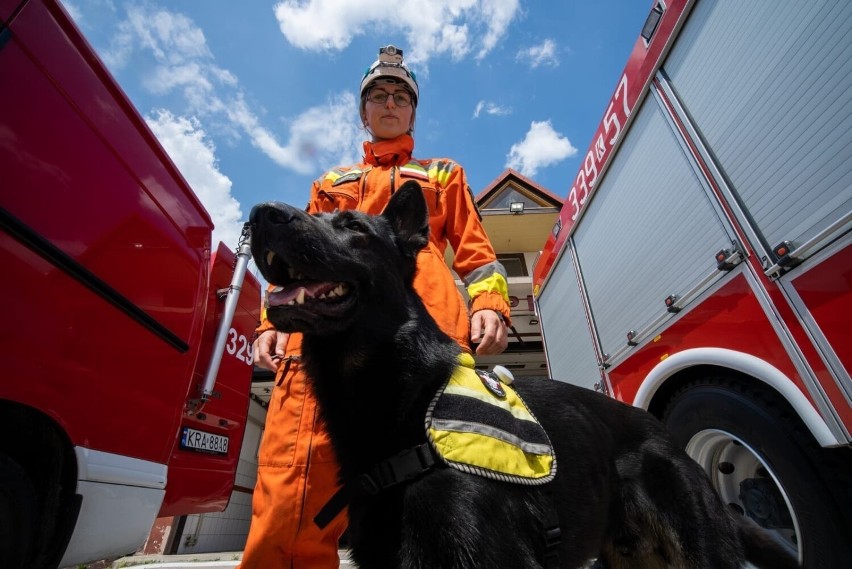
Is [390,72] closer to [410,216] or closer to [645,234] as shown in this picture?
[410,216]

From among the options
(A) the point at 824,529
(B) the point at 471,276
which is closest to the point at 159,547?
(B) the point at 471,276

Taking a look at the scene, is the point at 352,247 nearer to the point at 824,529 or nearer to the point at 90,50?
the point at 90,50

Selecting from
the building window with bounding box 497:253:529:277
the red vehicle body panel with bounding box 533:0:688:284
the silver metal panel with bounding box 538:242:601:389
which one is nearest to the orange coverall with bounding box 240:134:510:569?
the red vehicle body panel with bounding box 533:0:688:284

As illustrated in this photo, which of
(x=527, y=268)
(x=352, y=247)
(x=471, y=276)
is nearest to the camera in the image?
(x=352, y=247)

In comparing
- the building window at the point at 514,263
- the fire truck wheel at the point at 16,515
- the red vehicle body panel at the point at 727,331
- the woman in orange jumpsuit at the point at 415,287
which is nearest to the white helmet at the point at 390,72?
the woman in orange jumpsuit at the point at 415,287

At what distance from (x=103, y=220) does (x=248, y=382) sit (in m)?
2.31

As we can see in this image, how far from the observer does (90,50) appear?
1.80 meters

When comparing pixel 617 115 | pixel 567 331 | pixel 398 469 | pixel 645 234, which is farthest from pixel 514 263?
pixel 398 469

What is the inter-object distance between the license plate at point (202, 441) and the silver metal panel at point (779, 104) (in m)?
3.83

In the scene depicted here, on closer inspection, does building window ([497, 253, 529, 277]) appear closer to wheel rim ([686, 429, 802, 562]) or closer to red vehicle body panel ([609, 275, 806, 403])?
red vehicle body panel ([609, 275, 806, 403])

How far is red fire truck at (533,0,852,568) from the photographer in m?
2.00

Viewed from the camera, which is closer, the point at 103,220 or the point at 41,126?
the point at 41,126

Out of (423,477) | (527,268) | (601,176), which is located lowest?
(423,477)

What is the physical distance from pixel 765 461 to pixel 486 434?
2.09 metres
